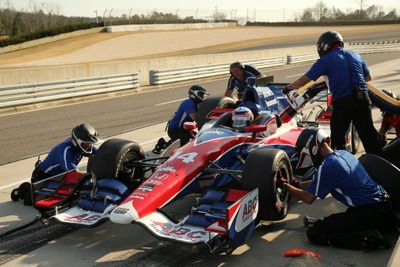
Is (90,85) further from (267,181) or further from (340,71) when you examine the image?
(267,181)

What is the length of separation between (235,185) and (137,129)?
6830 mm

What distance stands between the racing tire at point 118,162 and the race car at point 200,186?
12 millimetres

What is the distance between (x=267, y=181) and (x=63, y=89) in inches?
541

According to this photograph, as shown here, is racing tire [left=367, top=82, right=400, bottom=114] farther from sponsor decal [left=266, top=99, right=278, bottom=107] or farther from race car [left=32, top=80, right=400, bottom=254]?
sponsor decal [left=266, top=99, right=278, bottom=107]

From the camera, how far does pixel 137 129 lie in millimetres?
13102

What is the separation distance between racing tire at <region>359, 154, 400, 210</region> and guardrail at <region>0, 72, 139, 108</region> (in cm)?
1268

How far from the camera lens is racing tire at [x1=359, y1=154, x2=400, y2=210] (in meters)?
5.82

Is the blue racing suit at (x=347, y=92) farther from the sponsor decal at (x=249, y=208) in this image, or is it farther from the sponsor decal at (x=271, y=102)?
the sponsor decal at (x=249, y=208)

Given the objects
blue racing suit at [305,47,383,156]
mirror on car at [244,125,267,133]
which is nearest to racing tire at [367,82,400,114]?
blue racing suit at [305,47,383,156]

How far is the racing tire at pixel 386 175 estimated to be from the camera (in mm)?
5816

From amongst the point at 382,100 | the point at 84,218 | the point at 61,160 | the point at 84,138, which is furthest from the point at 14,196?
the point at 382,100

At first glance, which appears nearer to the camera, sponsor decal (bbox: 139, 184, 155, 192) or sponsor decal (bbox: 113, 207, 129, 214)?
sponsor decal (bbox: 113, 207, 129, 214)

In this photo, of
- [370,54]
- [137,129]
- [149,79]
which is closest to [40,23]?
[370,54]

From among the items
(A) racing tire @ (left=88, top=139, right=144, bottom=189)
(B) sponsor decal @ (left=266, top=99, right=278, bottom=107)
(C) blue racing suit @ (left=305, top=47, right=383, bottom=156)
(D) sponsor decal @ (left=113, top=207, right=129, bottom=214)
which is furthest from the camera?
(B) sponsor decal @ (left=266, top=99, right=278, bottom=107)
